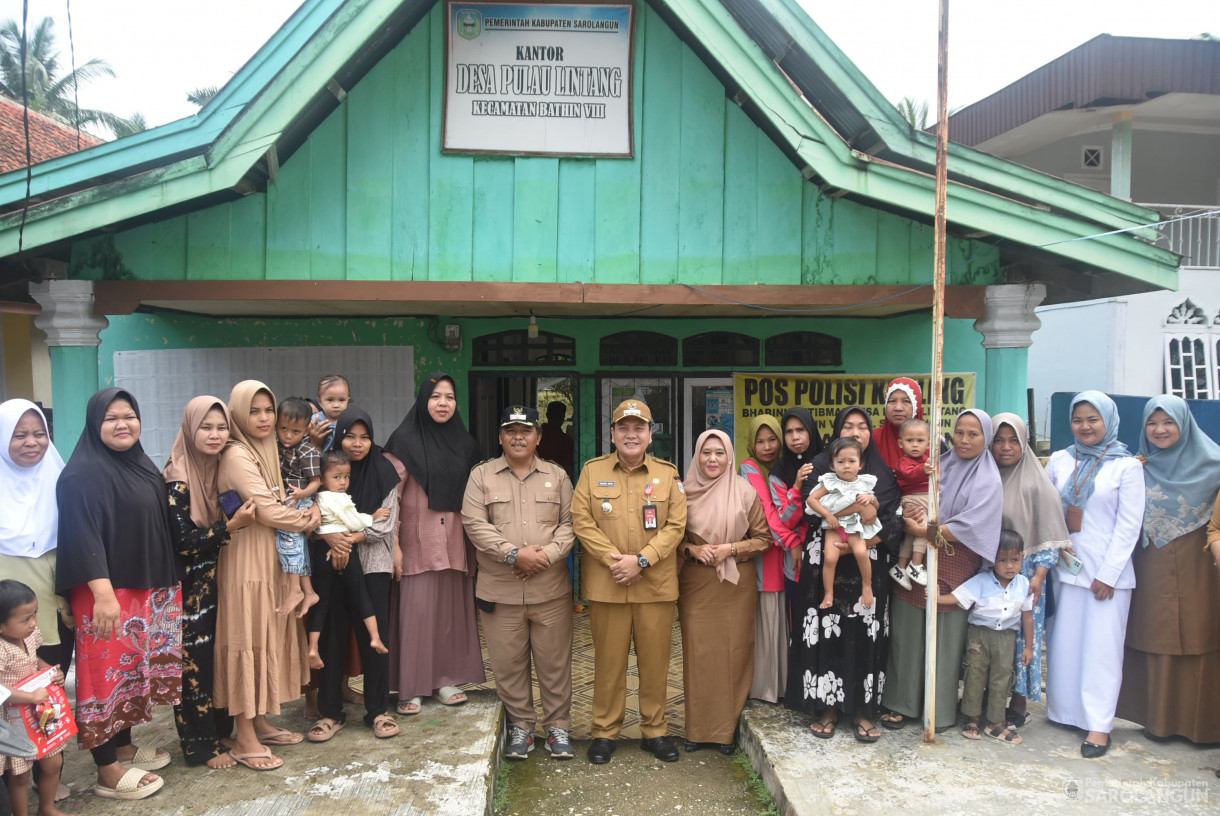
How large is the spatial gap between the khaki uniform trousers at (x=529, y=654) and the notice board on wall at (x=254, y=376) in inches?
123

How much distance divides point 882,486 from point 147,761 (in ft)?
12.2

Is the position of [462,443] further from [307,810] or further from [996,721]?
[996,721]

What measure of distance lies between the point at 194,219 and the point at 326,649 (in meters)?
2.78

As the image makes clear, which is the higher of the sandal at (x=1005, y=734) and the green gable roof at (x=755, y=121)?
the green gable roof at (x=755, y=121)

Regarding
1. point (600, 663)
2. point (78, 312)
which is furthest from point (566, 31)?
point (600, 663)

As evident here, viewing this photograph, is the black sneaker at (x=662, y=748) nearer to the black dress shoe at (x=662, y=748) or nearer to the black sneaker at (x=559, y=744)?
the black dress shoe at (x=662, y=748)

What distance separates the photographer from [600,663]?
4223mm

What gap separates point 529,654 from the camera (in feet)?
14.3

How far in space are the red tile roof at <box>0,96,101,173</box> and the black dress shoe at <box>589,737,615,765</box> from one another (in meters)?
10.4

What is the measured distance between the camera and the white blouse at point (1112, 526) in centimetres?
402

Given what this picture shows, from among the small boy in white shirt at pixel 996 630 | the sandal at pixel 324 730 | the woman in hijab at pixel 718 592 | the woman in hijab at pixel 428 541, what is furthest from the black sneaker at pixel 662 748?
the sandal at pixel 324 730

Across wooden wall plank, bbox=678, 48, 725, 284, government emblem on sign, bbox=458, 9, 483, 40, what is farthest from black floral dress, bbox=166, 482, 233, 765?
government emblem on sign, bbox=458, 9, 483, 40

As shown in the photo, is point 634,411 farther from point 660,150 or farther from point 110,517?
point 110,517

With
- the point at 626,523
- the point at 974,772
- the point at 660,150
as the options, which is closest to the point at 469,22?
the point at 660,150
